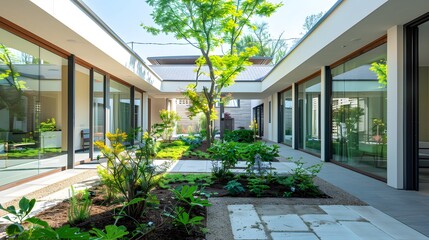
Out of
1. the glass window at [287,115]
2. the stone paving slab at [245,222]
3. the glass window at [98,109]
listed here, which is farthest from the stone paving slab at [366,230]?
the glass window at [287,115]

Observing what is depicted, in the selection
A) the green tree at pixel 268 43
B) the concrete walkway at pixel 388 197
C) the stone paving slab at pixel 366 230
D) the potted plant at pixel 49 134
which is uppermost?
the green tree at pixel 268 43

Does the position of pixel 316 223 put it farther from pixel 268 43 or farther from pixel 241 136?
pixel 268 43

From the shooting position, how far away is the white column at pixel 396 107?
4.93 m

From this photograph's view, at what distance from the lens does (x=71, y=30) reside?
516 centimetres

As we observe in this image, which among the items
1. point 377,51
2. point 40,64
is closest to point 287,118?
point 377,51

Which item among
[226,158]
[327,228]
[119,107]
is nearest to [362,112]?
[226,158]

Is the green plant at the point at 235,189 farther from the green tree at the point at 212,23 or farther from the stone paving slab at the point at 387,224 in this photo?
the green tree at the point at 212,23

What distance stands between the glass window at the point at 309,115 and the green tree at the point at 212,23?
7.54ft

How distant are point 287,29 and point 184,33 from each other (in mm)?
24508

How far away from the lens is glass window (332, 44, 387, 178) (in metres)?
5.70

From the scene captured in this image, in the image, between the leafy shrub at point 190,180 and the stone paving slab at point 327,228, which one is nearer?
the stone paving slab at point 327,228

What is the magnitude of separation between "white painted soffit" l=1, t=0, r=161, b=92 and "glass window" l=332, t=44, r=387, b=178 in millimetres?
5610

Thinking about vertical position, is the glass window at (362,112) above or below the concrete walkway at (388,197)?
above

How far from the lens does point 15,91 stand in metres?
5.12
